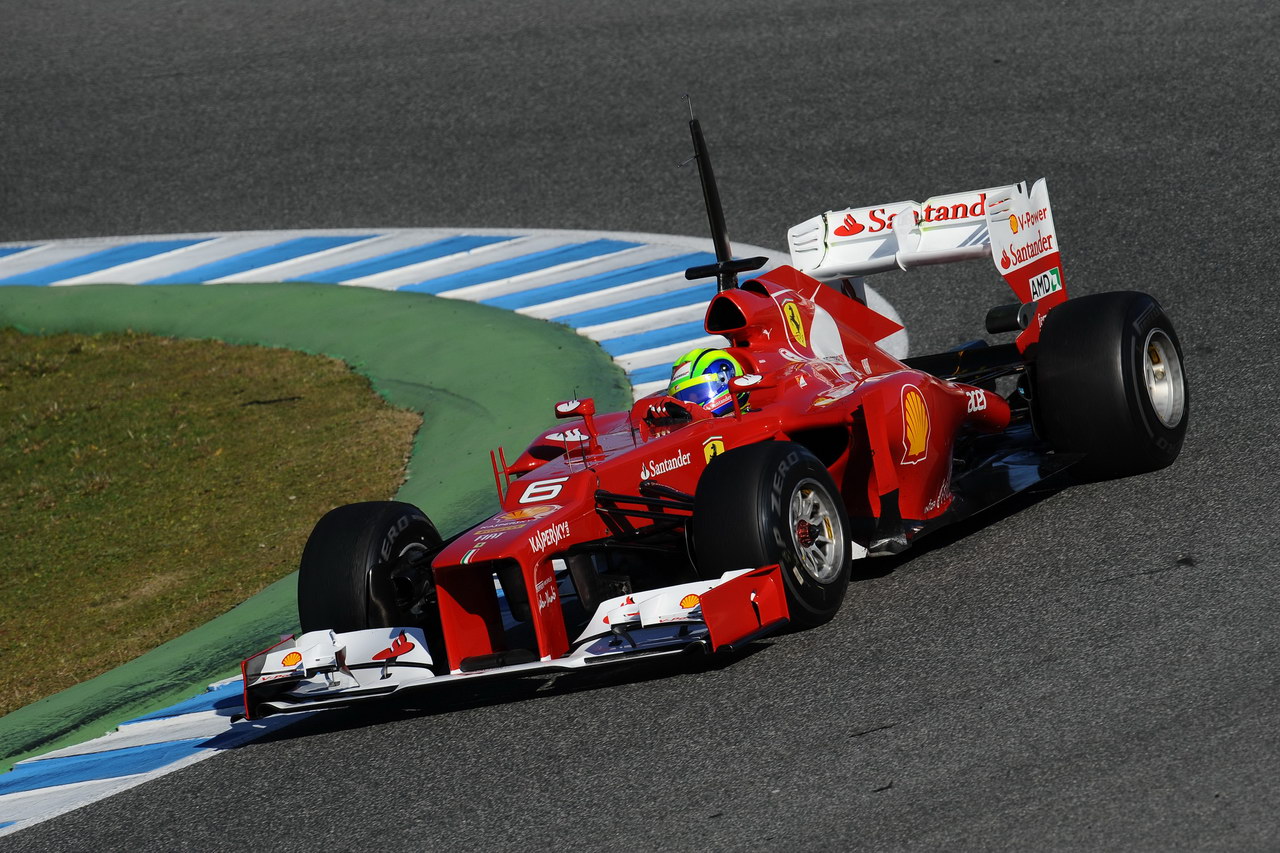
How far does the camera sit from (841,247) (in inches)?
328

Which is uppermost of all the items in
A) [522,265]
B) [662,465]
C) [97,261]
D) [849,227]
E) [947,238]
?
[97,261]

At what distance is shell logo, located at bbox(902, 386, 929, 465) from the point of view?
6734 millimetres

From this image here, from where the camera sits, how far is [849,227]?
836cm

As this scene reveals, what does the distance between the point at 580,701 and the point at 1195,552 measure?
8.01 feet

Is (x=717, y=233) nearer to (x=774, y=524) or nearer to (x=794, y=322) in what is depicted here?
(x=794, y=322)

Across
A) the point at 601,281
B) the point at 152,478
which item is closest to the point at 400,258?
the point at 601,281

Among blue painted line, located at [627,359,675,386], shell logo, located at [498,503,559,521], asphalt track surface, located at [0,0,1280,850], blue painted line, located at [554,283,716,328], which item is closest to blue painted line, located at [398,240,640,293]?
asphalt track surface, located at [0,0,1280,850]

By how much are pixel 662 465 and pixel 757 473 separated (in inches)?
29.5

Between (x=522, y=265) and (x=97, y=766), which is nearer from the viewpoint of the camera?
(x=97, y=766)

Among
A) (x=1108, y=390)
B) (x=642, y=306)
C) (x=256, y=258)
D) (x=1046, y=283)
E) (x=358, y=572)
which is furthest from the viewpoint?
(x=256, y=258)

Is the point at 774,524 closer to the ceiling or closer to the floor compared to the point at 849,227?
closer to the floor

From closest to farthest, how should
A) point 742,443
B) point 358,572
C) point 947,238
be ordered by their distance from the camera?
point 358,572
point 742,443
point 947,238

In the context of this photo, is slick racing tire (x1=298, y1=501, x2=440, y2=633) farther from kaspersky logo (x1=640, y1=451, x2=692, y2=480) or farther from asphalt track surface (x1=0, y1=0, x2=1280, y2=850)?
kaspersky logo (x1=640, y1=451, x2=692, y2=480)

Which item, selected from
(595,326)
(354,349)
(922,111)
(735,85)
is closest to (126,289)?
(354,349)
